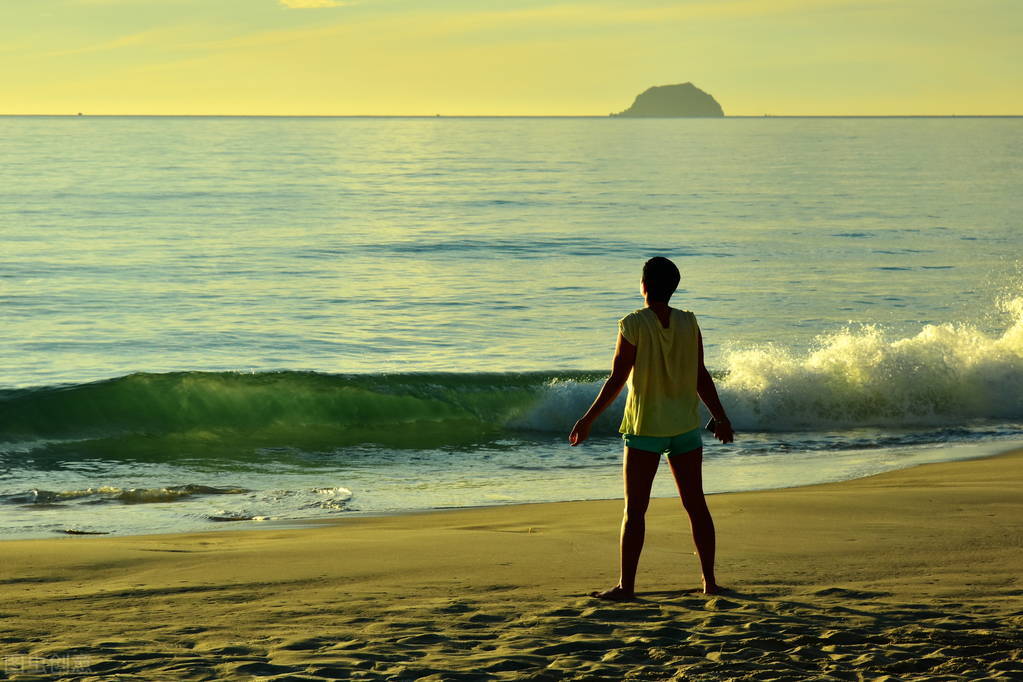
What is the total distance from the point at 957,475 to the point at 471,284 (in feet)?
54.3

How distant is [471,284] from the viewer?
25.9m

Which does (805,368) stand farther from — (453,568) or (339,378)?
(453,568)

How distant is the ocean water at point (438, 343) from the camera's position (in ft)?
37.6

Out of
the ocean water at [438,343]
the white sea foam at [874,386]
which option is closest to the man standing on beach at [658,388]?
the ocean water at [438,343]

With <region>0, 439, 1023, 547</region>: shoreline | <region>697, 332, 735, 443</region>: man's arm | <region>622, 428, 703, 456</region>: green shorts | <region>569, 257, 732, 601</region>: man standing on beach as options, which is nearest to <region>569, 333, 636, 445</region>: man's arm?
<region>569, 257, 732, 601</region>: man standing on beach

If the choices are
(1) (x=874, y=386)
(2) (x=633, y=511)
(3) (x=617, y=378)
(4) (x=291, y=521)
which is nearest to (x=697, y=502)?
(2) (x=633, y=511)

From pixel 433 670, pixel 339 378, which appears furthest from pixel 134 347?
pixel 433 670

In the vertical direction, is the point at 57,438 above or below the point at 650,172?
below

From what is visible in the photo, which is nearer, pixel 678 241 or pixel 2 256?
pixel 2 256

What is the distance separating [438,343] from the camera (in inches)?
760

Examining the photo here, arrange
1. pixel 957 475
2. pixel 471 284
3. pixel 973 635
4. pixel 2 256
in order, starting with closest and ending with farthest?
1. pixel 973 635
2. pixel 957 475
3. pixel 471 284
4. pixel 2 256

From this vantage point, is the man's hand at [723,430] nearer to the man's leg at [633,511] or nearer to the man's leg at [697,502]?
the man's leg at [697,502]

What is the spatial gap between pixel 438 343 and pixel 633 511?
1388 cm

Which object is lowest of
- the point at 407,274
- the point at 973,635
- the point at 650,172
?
the point at 973,635
